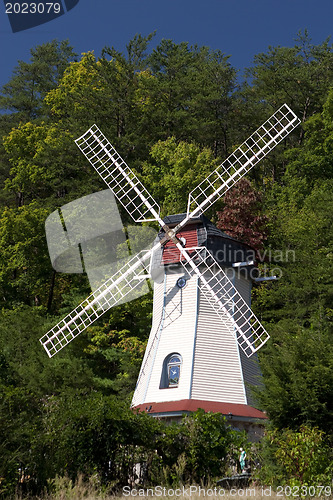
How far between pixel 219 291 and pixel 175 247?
6.75ft

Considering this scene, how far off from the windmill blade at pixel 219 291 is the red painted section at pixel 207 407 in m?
1.73

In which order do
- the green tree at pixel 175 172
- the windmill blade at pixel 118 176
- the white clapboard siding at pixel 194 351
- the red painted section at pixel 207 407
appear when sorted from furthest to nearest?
the green tree at pixel 175 172
the windmill blade at pixel 118 176
the white clapboard siding at pixel 194 351
the red painted section at pixel 207 407

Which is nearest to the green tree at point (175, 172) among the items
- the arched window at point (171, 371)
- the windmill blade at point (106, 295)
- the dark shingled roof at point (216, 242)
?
the windmill blade at point (106, 295)

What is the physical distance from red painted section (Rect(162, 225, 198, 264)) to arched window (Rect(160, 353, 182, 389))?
123 inches

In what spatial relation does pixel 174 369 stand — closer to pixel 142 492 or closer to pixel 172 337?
pixel 172 337

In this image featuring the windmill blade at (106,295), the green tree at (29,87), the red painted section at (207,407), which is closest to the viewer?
the red painted section at (207,407)

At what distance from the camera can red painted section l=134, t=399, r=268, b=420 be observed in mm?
20141

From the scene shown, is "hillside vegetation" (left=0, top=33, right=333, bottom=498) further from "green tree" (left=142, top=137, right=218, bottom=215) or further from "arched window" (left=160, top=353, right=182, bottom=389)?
"arched window" (left=160, top=353, right=182, bottom=389)

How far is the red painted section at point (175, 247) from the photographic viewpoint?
22516 mm

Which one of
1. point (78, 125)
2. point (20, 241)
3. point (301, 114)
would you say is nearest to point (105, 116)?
point (78, 125)

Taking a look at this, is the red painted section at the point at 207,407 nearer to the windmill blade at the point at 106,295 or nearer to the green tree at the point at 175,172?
the windmill blade at the point at 106,295

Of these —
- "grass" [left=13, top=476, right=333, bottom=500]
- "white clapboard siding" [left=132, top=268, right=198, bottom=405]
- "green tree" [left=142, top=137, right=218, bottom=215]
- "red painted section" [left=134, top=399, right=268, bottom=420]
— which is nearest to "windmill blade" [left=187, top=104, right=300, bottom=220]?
"green tree" [left=142, top=137, right=218, bottom=215]

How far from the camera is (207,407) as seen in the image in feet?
66.5

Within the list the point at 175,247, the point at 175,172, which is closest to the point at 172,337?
the point at 175,247
